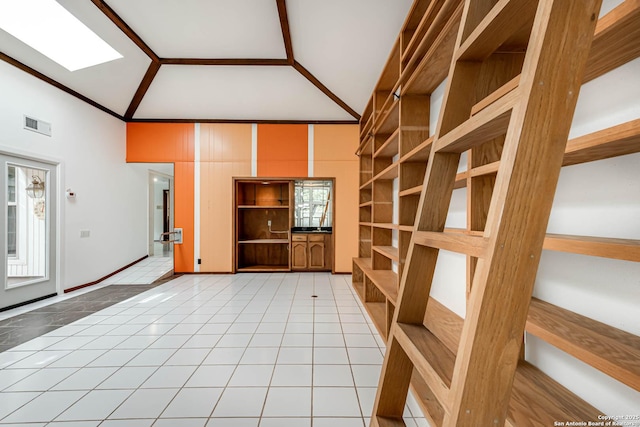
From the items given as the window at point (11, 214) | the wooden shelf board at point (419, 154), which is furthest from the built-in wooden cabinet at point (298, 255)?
the window at point (11, 214)

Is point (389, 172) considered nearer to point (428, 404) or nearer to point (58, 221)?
point (428, 404)

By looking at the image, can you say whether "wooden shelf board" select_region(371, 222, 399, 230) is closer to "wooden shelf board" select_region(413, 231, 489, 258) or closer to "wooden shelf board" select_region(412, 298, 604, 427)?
"wooden shelf board" select_region(412, 298, 604, 427)

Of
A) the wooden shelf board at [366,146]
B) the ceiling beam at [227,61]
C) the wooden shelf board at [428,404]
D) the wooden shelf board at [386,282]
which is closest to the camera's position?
the wooden shelf board at [428,404]

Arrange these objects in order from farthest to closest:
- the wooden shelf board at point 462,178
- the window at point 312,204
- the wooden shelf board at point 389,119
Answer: the window at point 312,204, the wooden shelf board at point 389,119, the wooden shelf board at point 462,178

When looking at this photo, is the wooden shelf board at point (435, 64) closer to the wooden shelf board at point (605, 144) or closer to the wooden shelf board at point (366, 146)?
the wooden shelf board at point (605, 144)

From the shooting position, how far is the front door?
3.43 m

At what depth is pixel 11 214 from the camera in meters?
3.53

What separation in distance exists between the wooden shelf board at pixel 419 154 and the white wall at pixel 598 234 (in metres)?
0.88

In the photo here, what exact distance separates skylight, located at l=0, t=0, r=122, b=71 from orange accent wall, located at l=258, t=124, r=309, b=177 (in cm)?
263

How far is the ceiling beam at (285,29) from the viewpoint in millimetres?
3256

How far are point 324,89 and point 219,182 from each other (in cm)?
282

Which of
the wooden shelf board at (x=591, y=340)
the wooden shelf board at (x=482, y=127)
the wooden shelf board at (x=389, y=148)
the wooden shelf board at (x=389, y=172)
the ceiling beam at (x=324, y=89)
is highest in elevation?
the ceiling beam at (x=324, y=89)

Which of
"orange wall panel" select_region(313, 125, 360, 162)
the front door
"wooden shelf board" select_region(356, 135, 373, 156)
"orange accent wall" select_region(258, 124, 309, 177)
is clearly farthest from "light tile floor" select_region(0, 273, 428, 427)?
"orange wall panel" select_region(313, 125, 360, 162)

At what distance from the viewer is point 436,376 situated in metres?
0.70
